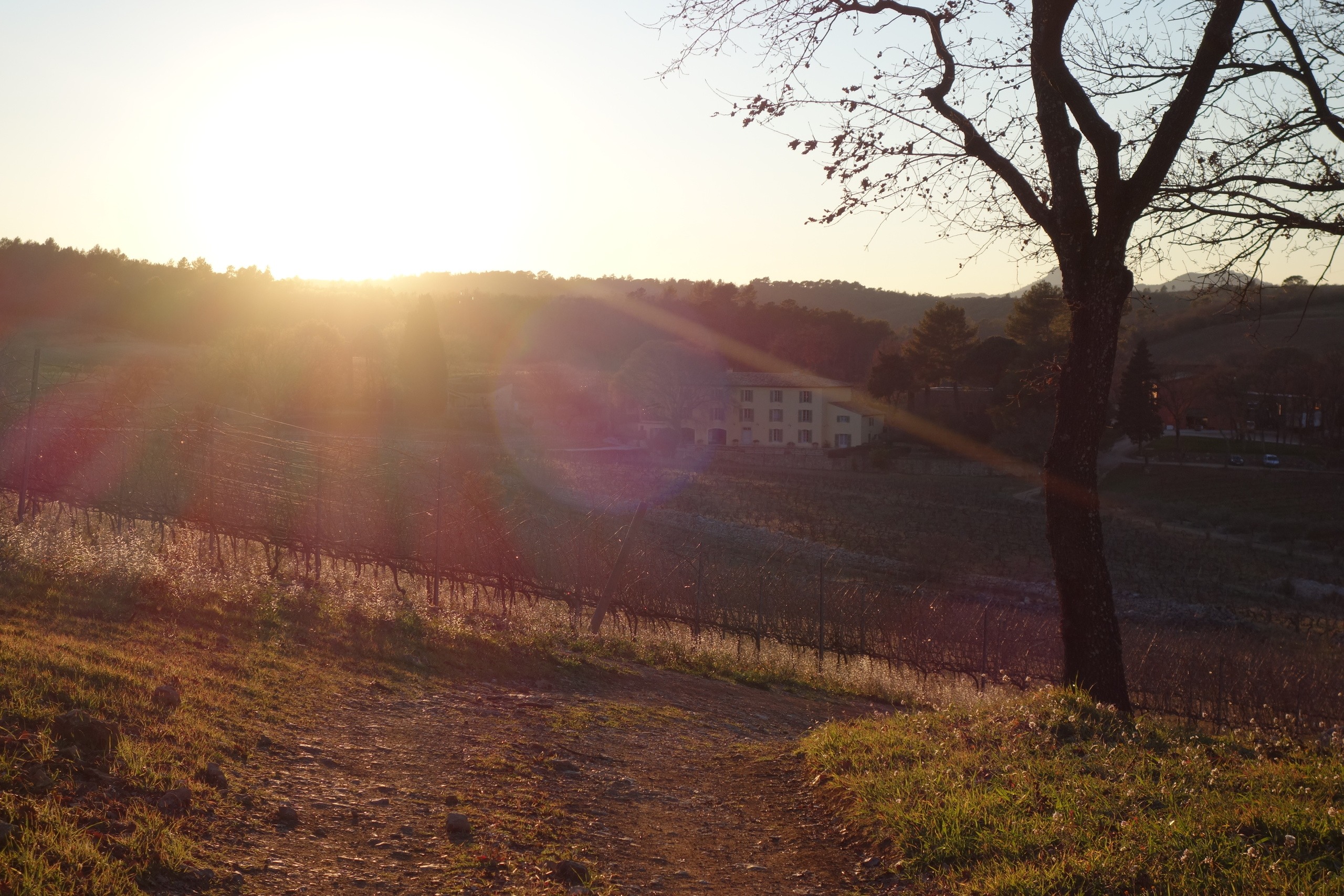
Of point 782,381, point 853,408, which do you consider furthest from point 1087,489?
point 782,381

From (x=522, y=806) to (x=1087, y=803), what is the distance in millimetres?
2762

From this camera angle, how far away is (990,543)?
40.7m

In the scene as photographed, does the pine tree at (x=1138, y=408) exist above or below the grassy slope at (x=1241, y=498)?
above

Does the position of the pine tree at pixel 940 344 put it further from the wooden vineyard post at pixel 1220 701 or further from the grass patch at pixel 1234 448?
the wooden vineyard post at pixel 1220 701

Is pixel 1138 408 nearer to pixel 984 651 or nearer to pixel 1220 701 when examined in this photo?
pixel 984 651

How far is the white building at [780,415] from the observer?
238 feet

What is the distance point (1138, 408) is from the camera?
59750 millimetres

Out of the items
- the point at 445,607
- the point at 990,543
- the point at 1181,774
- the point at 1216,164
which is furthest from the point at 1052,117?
the point at 990,543

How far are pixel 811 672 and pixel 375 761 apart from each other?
8339 millimetres

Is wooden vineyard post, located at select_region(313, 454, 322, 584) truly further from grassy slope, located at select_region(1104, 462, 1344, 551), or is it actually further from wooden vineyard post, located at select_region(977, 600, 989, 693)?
grassy slope, located at select_region(1104, 462, 1344, 551)

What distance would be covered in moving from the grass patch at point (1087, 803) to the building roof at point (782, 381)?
223ft

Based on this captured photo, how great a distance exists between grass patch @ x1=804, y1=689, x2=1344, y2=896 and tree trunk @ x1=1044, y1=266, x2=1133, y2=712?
2.86ft

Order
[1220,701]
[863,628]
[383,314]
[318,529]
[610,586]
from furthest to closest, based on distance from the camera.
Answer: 1. [383,314]
2. [863,628]
3. [318,529]
4. [610,586]
5. [1220,701]

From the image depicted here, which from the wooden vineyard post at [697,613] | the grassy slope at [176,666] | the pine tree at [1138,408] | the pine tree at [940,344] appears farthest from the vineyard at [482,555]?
the pine tree at [940,344]
